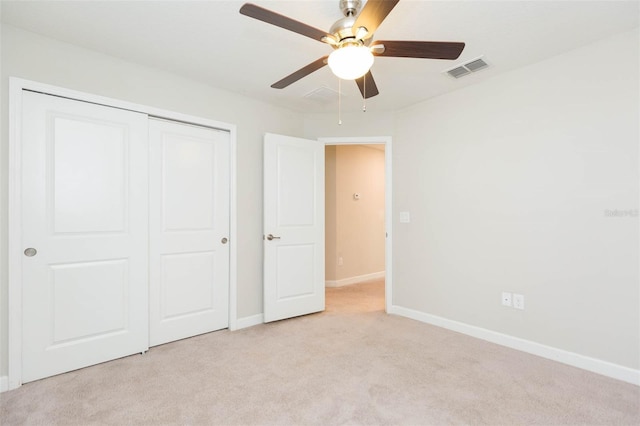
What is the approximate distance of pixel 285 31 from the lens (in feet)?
7.48

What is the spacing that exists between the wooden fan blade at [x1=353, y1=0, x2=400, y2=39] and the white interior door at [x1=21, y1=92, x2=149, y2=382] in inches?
82.1

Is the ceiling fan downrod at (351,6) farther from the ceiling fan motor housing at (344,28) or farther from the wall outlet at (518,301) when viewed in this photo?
the wall outlet at (518,301)

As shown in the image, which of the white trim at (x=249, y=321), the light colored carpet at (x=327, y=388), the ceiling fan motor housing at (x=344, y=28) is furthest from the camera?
the white trim at (x=249, y=321)

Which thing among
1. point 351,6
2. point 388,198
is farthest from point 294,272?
point 351,6

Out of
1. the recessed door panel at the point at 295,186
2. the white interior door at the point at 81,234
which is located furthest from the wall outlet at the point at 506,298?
the white interior door at the point at 81,234

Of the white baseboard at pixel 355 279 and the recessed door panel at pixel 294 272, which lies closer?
the recessed door panel at pixel 294 272

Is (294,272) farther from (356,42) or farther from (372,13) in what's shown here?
(372,13)

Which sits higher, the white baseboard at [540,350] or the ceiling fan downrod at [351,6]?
the ceiling fan downrod at [351,6]

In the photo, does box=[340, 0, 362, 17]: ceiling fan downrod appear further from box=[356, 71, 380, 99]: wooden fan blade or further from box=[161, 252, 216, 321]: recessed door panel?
box=[161, 252, 216, 321]: recessed door panel

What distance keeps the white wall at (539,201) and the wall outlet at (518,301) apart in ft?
0.18

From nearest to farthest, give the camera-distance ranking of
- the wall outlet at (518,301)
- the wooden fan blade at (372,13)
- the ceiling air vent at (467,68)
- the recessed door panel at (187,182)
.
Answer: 1. the wooden fan blade at (372,13)
2. the ceiling air vent at (467,68)
3. the wall outlet at (518,301)
4. the recessed door panel at (187,182)

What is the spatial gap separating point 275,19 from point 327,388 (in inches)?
85.9

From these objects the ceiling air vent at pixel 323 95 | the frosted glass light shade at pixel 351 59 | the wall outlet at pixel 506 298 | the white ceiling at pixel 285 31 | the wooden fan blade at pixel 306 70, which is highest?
the white ceiling at pixel 285 31

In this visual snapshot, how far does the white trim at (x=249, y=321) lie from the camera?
11.1 feet
